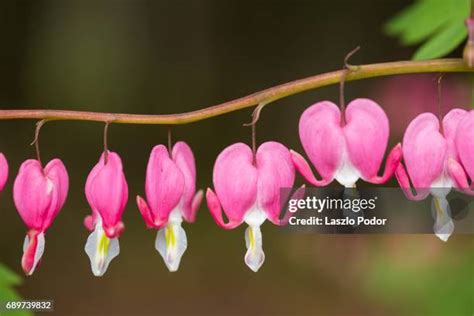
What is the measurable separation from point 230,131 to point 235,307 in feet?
1.59

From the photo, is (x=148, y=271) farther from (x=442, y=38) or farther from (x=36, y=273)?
(x=442, y=38)

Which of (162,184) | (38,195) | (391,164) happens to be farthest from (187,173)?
(391,164)

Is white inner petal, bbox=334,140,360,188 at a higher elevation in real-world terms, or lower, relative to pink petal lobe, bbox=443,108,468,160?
lower

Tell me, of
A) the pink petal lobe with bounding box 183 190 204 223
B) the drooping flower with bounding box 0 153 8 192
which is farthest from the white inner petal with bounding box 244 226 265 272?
the drooping flower with bounding box 0 153 8 192

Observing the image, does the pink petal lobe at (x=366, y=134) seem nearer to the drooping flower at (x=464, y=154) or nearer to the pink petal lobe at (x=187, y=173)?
the drooping flower at (x=464, y=154)

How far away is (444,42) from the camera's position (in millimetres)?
1701

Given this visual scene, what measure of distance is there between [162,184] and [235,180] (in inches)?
7.4

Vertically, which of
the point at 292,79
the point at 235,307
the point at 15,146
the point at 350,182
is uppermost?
the point at 292,79

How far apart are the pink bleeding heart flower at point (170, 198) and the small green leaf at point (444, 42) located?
644 mm

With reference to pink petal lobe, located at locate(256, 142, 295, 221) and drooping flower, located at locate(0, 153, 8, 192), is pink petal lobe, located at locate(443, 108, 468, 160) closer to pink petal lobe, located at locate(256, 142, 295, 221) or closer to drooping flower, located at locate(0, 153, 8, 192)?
pink petal lobe, located at locate(256, 142, 295, 221)

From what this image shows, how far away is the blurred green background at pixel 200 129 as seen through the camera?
6.10 ft

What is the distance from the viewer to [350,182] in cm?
176

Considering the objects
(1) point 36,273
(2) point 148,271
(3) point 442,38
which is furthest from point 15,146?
(3) point 442,38

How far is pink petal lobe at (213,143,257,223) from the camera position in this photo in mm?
1793
